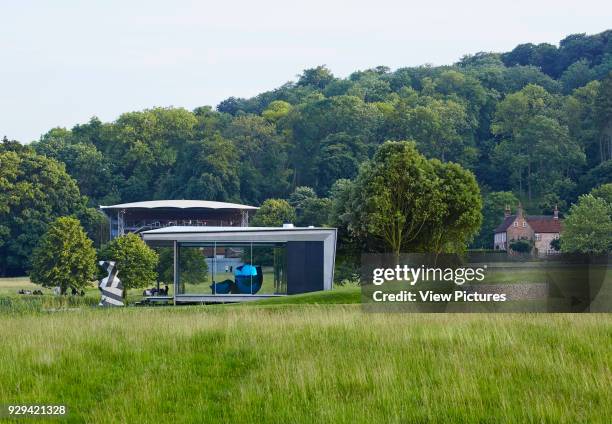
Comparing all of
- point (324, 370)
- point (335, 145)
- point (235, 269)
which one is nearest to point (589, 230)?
point (335, 145)

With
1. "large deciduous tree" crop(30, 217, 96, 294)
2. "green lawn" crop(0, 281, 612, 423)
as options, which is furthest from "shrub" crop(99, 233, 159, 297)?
"green lawn" crop(0, 281, 612, 423)

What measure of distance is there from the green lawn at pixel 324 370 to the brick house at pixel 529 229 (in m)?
86.5

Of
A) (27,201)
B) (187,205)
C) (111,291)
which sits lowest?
(111,291)

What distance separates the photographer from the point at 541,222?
108 m

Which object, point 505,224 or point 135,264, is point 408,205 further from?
point 505,224

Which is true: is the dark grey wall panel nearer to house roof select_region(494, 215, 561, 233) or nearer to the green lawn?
the green lawn

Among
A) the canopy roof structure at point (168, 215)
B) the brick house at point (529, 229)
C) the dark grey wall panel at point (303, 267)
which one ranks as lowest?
the brick house at point (529, 229)

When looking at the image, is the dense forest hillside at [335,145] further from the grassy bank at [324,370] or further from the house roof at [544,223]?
the grassy bank at [324,370]

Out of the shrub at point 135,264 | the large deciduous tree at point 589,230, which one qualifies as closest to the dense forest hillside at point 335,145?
the large deciduous tree at point 589,230

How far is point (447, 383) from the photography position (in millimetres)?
12914

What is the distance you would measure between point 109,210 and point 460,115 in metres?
48.8

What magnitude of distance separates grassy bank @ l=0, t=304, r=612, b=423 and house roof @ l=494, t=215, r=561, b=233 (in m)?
90.1

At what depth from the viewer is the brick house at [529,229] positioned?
4085 inches

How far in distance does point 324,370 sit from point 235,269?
77.9 ft
